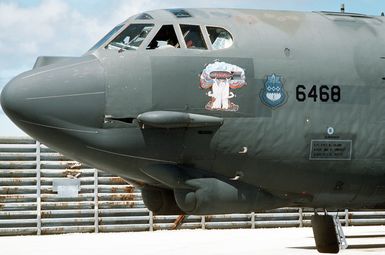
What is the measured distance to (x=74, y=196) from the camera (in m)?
23.4

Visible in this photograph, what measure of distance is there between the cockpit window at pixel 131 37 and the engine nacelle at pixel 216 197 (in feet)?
6.13

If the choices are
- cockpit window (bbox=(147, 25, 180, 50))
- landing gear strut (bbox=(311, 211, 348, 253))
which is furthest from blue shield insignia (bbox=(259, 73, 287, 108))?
landing gear strut (bbox=(311, 211, 348, 253))

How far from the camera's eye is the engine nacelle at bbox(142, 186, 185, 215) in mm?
10633

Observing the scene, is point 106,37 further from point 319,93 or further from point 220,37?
point 319,93

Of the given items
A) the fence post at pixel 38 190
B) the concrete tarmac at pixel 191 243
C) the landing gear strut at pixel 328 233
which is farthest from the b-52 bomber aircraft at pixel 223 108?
the fence post at pixel 38 190

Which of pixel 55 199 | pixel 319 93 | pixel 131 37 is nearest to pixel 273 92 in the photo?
pixel 319 93

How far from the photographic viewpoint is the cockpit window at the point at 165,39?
10.4 metres

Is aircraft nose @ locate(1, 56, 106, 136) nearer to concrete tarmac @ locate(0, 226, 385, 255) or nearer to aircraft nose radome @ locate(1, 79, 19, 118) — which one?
aircraft nose radome @ locate(1, 79, 19, 118)

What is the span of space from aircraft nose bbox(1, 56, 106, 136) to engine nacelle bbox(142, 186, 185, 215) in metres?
1.41

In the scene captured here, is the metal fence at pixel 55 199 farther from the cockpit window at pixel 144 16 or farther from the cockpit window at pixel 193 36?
the cockpit window at pixel 193 36

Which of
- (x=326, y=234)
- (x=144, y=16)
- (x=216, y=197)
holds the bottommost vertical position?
(x=326, y=234)

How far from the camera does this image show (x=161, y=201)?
10695 mm

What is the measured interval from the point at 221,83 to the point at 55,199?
1407 centimetres

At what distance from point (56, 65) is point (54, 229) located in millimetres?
13651
